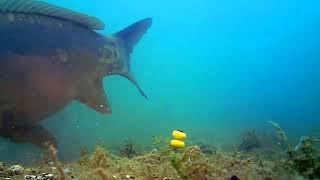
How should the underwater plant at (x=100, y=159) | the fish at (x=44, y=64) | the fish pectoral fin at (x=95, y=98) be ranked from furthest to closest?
the fish pectoral fin at (x=95, y=98), the fish at (x=44, y=64), the underwater plant at (x=100, y=159)

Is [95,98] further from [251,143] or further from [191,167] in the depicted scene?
[251,143]

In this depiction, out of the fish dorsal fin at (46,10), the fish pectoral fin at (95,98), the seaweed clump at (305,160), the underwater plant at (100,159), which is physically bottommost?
the underwater plant at (100,159)

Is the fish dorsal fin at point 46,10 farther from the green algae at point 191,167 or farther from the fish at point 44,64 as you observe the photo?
the green algae at point 191,167

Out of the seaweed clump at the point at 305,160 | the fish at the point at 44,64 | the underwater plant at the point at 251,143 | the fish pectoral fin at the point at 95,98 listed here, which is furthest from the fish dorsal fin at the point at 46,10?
the underwater plant at the point at 251,143

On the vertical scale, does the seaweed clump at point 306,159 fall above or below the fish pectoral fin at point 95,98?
below

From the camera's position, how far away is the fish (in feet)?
18.5

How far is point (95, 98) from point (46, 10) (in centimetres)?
163

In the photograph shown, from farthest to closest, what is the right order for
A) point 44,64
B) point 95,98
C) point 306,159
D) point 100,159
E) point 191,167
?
point 95,98
point 44,64
point 100,159
point 306,159
point 191,167

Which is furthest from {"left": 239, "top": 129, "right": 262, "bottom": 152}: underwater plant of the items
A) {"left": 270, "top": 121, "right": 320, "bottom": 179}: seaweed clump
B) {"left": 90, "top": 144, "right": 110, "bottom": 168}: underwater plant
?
{"left": 270, "top": 121, "right": 320, "bottom": 179}: seaweed clump

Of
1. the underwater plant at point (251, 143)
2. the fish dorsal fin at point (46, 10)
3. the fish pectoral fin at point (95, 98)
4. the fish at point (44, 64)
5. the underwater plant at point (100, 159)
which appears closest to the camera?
the underwater plant at point (100, 159)

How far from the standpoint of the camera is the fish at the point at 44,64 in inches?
221

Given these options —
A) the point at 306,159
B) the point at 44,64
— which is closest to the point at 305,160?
the point at 306,159

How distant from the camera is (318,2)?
56.1m

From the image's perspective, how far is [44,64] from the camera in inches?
237
